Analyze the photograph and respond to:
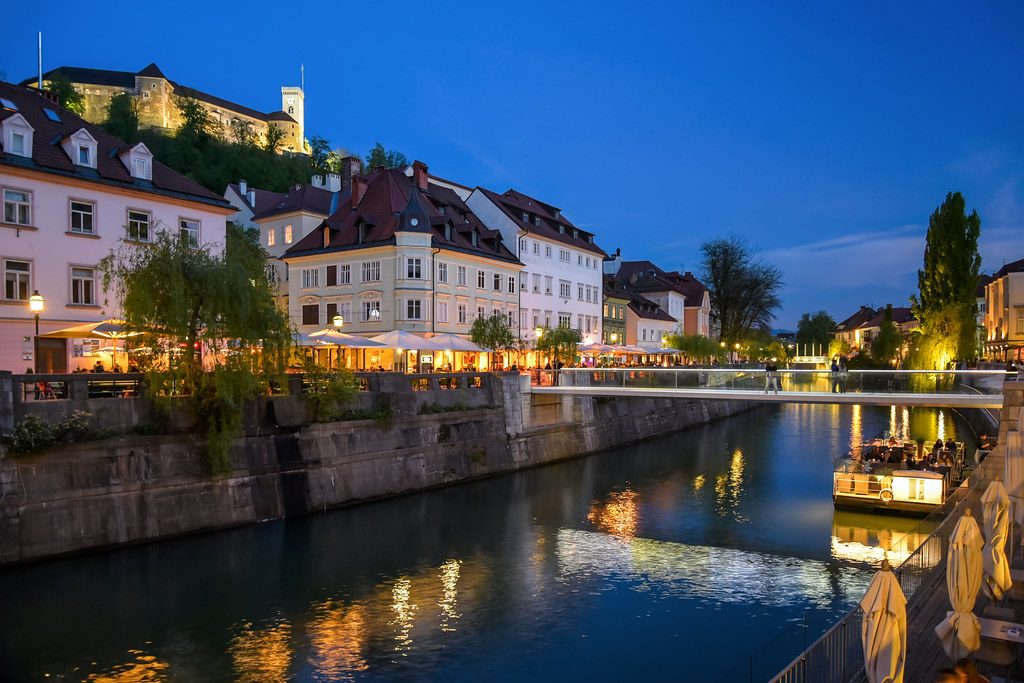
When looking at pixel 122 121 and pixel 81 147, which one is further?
pixel 122 121

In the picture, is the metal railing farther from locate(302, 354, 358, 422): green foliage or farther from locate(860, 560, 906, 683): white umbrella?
locate(302, 354, 358, 422): green foliage

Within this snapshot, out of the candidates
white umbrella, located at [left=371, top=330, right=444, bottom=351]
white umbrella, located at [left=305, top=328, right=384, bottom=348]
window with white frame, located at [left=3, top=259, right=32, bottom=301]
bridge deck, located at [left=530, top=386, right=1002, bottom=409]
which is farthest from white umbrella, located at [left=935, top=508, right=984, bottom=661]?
window with white frame, located at [left=3, top=259, right=32, bottom=301]

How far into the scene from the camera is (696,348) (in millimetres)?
77875

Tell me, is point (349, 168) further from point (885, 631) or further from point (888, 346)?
point (888, 346)

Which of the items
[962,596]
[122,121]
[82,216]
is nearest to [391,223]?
[82,216]

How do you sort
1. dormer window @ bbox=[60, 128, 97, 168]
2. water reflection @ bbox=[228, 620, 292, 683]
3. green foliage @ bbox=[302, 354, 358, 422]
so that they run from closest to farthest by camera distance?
water reflection @ bbox=[228, 620, 292, 683] < green foliage @ bbox=[302, 354, 358, 422] < dormer window @ bbox=[60, 128, 97, 168]

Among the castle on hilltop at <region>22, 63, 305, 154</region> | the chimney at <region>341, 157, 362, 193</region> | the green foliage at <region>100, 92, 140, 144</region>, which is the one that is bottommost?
the chimney at <region>341, 157, 362, 193</region>

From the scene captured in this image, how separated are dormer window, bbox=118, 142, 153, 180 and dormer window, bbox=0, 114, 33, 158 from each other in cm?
421

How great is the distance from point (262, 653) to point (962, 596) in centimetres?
1306

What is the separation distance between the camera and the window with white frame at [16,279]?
29562 mm

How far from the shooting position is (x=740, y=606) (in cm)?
1883

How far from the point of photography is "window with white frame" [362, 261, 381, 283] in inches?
1877

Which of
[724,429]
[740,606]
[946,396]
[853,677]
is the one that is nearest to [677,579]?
[740,606]

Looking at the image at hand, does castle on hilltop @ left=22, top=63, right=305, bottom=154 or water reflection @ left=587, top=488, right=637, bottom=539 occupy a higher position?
castle on hilltop @ left=22, top=63, right=305, bottom=154
